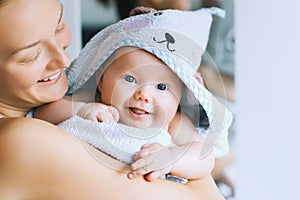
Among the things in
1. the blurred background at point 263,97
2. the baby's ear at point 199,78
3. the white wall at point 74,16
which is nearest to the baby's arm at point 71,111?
the baby's ear at point 199,78

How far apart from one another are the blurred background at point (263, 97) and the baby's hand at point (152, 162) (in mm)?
916

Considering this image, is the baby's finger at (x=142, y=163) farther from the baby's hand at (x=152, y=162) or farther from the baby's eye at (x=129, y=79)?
the baby's eye at (x=129, y=79)

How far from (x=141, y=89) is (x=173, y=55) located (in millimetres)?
61

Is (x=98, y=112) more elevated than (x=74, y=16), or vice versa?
(x=98, y=112)

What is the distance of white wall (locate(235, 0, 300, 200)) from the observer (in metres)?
1.49

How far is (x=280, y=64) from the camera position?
150cm

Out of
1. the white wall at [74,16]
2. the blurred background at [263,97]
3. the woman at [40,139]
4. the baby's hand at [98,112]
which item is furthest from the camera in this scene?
the blurred background at [263,97]

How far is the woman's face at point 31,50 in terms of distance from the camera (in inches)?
20.3

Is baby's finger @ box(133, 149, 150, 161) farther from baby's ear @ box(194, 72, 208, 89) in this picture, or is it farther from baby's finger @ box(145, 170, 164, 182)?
baby's ear @ box(194, 72, 208, 89)

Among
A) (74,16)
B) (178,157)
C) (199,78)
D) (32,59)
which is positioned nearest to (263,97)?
(74,16)

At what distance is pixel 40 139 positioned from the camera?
0.50 metres

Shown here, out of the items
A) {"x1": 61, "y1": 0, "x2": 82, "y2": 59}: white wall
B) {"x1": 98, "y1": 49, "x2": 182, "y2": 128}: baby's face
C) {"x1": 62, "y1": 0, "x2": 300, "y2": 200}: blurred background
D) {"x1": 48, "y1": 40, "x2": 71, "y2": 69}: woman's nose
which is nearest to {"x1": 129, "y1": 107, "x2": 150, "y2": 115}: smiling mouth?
{"x1": 98, "y1": 49, "x2": 182, "y2": 128}: baby's face

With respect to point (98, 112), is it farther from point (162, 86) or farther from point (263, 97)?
point (263, 97)

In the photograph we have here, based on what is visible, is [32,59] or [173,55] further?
[173,55]
